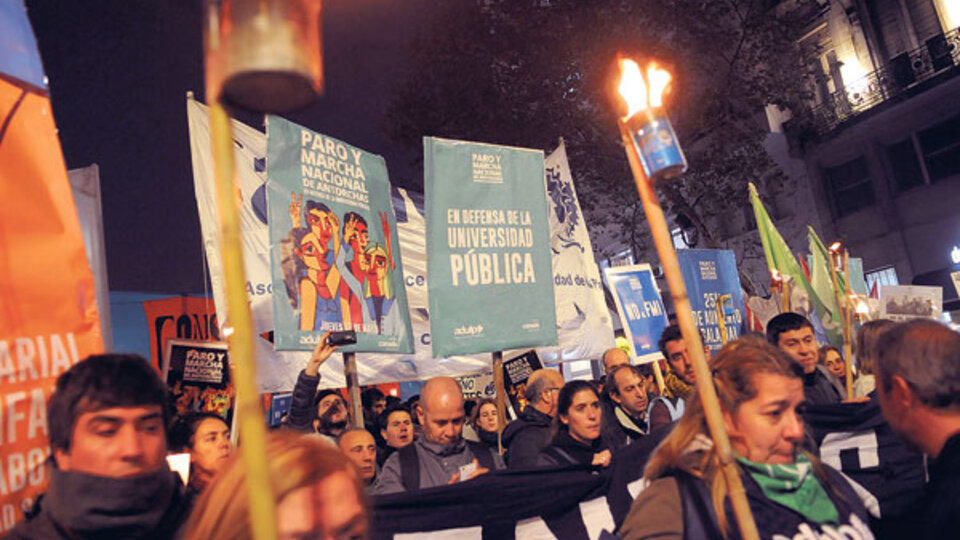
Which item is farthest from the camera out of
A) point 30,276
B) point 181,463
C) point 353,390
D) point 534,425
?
point 353,390

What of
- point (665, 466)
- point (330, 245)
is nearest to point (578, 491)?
point (665, 466)

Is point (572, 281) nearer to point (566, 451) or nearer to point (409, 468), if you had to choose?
point (566, 451)

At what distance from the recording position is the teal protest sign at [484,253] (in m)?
5.38

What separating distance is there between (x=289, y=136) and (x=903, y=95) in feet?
64.7

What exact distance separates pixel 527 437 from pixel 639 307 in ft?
11.5

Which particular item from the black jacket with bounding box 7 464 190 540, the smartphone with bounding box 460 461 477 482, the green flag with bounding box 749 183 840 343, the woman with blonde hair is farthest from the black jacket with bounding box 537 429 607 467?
the green flag with bounding box 749 183 840 343

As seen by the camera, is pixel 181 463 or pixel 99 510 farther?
pixel 181 463

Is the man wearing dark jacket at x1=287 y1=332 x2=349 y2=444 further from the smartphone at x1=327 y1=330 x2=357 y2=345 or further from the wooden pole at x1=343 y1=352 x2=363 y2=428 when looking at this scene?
the wooden pole at x1=343 y1=352 x2=363 y2=428

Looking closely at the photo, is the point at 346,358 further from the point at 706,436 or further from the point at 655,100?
the point at 655,100

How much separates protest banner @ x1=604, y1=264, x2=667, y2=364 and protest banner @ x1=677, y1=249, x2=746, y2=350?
85cm

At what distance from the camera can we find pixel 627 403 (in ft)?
18.1

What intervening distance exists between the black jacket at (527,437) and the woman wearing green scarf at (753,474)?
229cm

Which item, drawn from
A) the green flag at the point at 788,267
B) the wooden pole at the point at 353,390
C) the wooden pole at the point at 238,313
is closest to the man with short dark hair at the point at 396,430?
the wooden pole at the point at 353,390

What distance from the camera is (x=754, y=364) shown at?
2.29m
